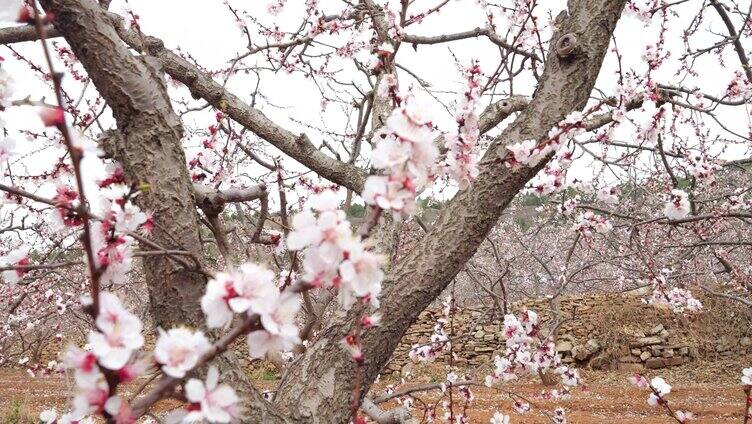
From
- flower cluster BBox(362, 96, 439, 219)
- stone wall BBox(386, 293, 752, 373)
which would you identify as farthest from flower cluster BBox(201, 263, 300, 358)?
stone wall BBox(386, 293, 752, 373)

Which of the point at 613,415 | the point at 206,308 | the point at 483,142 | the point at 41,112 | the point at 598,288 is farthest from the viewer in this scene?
the point at 598,288

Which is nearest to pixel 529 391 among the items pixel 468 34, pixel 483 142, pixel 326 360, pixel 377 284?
pixel 483 142

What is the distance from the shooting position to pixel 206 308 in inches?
25.6

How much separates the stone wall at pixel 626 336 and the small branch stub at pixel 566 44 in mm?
7623

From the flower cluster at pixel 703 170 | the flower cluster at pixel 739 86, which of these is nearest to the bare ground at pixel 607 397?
the flower cluster at pixel 703 170

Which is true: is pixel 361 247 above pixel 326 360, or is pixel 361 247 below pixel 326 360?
below

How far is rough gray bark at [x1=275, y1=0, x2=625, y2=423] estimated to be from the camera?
1366 millimetres

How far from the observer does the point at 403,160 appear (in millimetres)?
776

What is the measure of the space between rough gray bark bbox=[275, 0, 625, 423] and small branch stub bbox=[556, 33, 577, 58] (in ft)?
0.07

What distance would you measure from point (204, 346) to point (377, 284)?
0.80ft

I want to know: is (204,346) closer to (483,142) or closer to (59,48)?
(59,48)

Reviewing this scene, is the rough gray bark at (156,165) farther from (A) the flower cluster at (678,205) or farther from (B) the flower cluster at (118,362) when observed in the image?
(A) the flower cluster at (678,205)

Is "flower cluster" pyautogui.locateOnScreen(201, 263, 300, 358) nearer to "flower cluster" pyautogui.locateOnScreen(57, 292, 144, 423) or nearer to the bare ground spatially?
"flower cluster" pyautogui.locateOnScreen(57, 292, 144, 423)

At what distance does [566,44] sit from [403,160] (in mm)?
937
